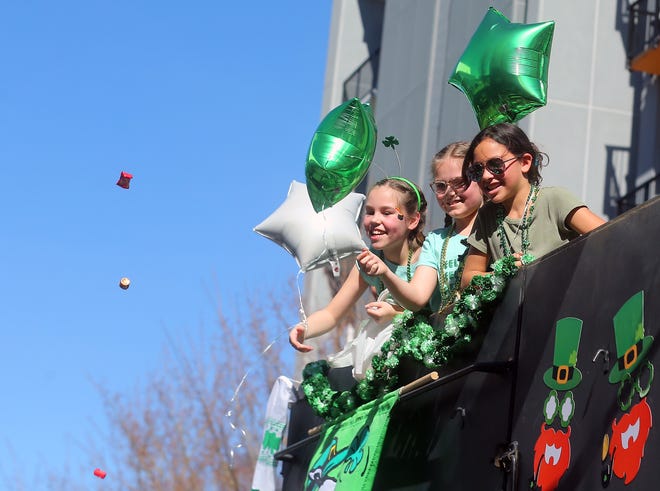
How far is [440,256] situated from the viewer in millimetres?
5641

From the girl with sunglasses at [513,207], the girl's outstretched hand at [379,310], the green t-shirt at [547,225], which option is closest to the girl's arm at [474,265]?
the girl with sunglasses at [513,207]

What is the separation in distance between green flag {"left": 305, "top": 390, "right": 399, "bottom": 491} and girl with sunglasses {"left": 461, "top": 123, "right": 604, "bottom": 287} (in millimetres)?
783

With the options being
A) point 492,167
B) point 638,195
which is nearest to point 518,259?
point 492,167

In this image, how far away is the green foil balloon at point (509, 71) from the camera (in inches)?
209

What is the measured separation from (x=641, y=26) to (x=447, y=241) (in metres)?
7.42

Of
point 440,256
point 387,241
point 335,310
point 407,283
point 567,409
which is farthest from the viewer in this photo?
point 335,310

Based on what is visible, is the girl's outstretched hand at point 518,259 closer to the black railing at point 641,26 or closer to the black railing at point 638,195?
the black railing at point 638,195

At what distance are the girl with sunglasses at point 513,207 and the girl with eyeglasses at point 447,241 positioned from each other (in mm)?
348

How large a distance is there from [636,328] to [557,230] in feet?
3.17

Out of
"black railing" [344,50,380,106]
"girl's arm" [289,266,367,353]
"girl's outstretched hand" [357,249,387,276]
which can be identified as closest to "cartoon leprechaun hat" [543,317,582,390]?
"girl's outstretched hand" [357,249,387,276]

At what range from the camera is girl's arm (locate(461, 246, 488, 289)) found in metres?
5.14

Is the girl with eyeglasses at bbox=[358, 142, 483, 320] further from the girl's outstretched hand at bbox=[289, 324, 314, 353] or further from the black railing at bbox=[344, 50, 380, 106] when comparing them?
the black railing at bbox=[344, 50, 380, 106]

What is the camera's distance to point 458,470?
16.2 ft

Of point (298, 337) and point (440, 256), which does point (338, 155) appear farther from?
point (298, 337)
